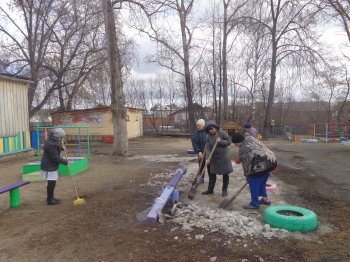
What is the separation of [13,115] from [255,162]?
1209cm

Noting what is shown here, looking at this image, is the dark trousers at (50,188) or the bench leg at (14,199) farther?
the dark trousers at (50,188)

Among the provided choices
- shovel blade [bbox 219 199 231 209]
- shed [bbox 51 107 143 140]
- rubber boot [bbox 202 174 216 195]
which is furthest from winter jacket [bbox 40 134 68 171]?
shed [bbox 51 107 143 140]

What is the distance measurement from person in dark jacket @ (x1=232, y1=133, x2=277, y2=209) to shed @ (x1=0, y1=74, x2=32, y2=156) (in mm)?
11033

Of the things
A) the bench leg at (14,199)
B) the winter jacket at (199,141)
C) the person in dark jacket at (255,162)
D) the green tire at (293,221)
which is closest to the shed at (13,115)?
the bench leg at (14,199)

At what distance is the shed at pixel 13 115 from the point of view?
44.1ft

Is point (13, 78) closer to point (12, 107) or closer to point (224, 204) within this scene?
point (12, 107)

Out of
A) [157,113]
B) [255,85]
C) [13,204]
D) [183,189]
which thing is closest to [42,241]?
[13,204]

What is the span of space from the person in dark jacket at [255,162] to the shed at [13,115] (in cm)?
1103

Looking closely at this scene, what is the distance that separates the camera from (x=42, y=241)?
14.7 ft

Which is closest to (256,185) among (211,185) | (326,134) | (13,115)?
(211,185)

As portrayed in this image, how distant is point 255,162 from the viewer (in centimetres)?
547

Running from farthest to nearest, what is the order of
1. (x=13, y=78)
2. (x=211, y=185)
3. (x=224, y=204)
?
(x=13, y=78) → (x=211, y=185) → (x=224, y=204)

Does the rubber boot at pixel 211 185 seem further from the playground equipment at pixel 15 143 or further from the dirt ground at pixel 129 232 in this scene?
the playground equipment at pixel 15 143

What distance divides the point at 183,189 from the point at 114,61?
8244 mm
